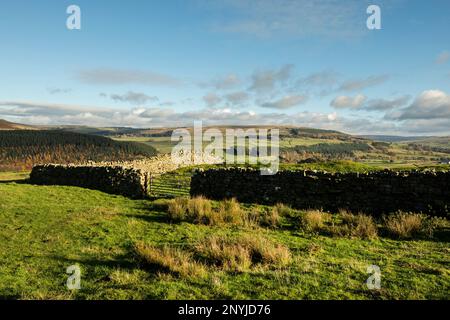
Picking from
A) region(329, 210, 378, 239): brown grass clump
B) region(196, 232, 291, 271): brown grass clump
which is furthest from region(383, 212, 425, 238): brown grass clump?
region(196, 232, 291, 271): brown grass clump

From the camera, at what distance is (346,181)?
15.3m

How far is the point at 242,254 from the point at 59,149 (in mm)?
50941

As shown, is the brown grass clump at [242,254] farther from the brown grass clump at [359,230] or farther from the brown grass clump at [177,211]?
the brown grass clump at [177,211]

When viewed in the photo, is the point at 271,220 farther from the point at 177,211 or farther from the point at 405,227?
the point at 405,227

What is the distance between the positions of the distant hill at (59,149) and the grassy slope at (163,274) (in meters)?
33.1

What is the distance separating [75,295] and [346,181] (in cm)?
1236

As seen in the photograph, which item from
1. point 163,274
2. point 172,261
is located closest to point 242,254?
point 172,261

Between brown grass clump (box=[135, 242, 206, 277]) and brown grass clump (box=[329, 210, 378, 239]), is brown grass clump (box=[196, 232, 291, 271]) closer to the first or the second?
brown grass clump (box=[135, 242, 206, 277])

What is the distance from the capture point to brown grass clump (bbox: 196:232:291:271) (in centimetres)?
762

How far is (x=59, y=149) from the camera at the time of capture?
51.9 metres

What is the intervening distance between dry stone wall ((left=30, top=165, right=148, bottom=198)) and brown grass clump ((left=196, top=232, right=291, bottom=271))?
11258 millimetres

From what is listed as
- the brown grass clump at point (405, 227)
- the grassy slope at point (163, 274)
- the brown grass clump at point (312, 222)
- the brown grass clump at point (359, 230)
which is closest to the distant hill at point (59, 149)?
the grassy slope at point (163, 274)
